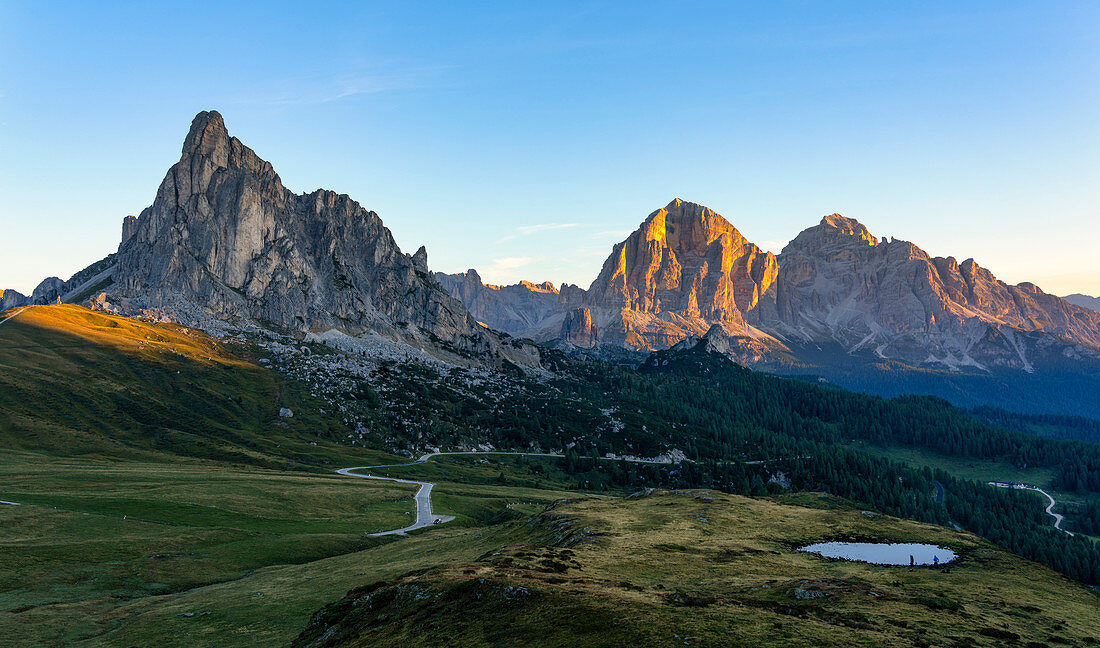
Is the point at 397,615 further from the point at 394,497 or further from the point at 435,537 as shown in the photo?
the point at 394,497

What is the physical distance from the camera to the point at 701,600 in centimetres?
4591

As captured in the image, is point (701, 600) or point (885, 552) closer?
point (701, 600)

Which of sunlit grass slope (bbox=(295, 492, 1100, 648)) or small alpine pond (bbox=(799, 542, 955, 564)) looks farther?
small alpine pond (bbox=(799, 542, 955, 564))

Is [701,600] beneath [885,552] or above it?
above

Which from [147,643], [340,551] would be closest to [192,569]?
[340,551]

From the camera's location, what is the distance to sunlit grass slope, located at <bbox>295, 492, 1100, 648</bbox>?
3981 centimetres

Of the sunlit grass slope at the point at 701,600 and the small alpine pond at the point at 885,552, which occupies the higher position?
the sunlit grass slope at the point at 701,600

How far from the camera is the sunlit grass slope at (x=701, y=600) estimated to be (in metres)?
39.8

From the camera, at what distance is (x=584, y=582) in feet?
175

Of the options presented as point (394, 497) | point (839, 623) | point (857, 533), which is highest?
point (839, 623)

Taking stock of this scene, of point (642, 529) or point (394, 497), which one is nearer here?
point (642, 529)

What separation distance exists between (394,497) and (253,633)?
10249 cm

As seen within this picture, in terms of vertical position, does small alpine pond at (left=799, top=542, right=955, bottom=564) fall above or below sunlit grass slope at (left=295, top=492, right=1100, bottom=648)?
below

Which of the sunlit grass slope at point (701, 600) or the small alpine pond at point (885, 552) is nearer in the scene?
the sunlit grass slope at point (701, 600)
